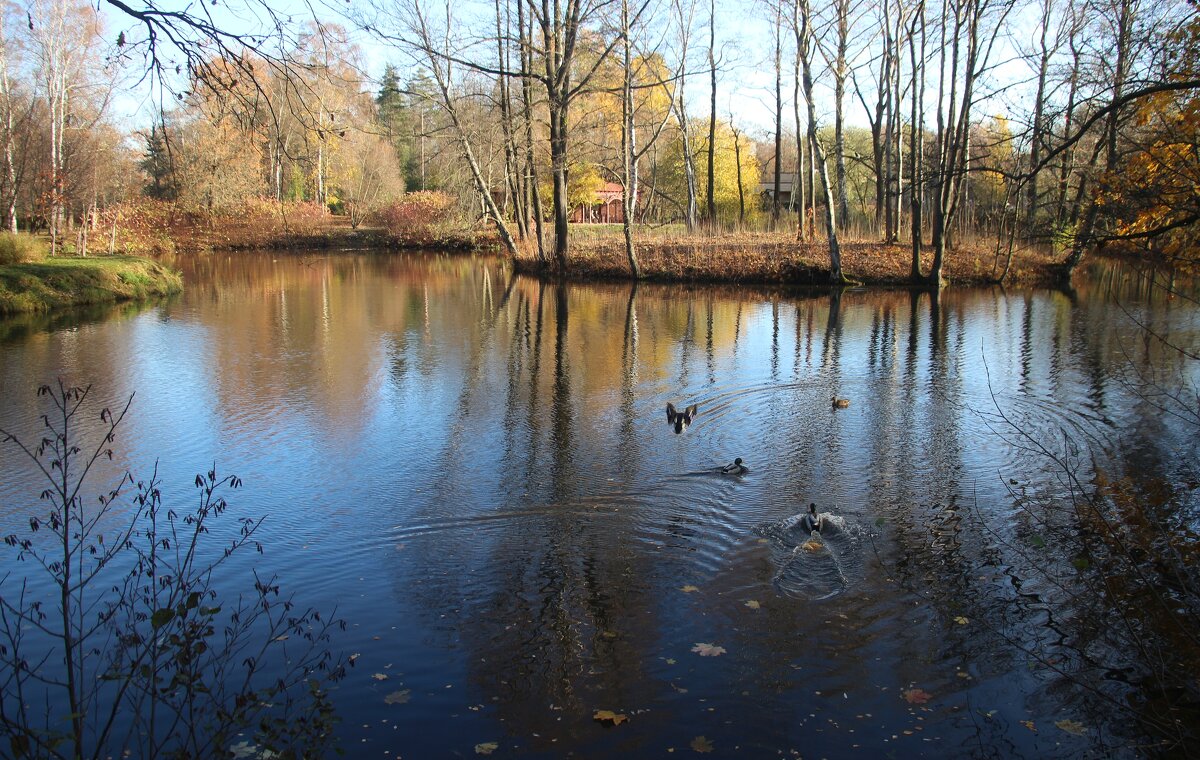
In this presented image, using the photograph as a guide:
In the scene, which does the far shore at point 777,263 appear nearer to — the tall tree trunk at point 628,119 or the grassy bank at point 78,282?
the tall tree trunk at point 628,119

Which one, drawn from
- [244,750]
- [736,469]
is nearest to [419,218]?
[736,469]

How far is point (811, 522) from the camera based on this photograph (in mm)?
7547

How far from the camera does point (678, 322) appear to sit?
21.5 meters

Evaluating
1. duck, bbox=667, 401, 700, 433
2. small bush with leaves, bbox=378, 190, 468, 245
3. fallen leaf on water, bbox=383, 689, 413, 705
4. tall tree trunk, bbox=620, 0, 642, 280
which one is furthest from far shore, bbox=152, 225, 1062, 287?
fallen leaf on water, bbox=383, 689, 413, 705

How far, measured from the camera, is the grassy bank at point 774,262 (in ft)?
96.7

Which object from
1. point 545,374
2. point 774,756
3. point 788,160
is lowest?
point 774,756

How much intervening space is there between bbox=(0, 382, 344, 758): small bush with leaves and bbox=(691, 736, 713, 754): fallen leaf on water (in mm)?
1961

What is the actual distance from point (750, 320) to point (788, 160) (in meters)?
60.1

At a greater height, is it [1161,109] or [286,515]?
[1161,109]

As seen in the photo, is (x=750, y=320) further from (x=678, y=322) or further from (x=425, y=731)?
(x=425, y=731)

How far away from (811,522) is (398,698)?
3.95 metres

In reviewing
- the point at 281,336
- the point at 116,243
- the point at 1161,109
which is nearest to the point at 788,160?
the point at 116,243

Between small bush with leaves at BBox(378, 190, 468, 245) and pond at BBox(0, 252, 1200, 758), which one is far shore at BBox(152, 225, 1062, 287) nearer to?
pond at BBox(0, 252, 1200, 758)

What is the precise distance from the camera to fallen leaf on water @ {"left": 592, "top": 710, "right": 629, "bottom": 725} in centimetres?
488
